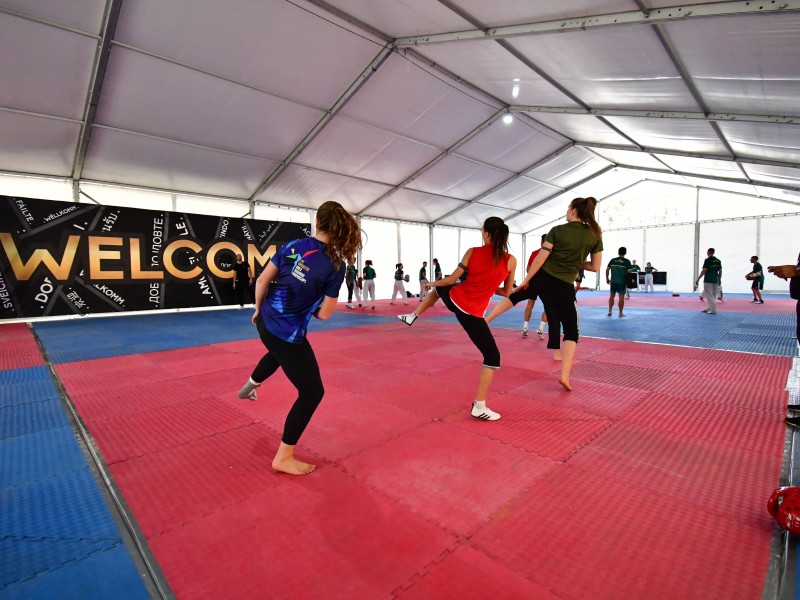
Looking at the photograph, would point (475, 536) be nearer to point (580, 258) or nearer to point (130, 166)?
point (580, 258)

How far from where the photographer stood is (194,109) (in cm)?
1052

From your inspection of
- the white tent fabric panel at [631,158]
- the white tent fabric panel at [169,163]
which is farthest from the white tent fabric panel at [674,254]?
the white tent fabric panel at [169,163]

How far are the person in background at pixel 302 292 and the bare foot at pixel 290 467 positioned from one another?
16 cm

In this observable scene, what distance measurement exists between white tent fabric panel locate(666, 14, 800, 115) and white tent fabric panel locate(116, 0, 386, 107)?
6.79 m

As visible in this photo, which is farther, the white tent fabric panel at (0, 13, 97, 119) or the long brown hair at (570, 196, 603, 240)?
the white tent fabric panel at (0, 13, 97, 119)

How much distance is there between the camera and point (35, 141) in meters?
10.5

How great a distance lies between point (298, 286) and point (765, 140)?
13466mm

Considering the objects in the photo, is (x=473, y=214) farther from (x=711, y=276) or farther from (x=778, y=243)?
(x=778, y=243)

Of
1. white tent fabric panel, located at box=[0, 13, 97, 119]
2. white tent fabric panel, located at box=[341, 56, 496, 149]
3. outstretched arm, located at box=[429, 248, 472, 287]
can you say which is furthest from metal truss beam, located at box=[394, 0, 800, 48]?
white tent fabric panel, located at box=[0, 13, 97, 119]

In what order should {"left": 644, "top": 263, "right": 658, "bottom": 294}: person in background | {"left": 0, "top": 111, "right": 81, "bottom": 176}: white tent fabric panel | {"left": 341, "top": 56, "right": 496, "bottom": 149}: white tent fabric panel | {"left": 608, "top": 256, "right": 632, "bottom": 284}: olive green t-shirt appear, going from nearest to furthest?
{"left": 0, "top": 111, "right": 81, "bottom": 176}: white tent fabric panel → {"left": 608, "top": 256, "right": 632, "bottom": 284}: olive green t-shirt → {"left": 341, "top": 56, "right": 496, "bottom": 149}: white tent fabric panel → {"left": 644, "top": 263, "right": 658, "bottom": 294}: person in background

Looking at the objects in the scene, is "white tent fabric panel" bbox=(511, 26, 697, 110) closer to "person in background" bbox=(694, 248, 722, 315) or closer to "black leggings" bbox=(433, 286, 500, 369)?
"person in background" bbox=(694, 248, 722, 315)

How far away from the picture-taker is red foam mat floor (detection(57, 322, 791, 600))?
5.84ft

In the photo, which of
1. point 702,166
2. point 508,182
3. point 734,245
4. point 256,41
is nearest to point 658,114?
point 702,166

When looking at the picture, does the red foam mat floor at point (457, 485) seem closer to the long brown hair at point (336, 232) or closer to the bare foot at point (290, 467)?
the bare foot at point (290, 467)
